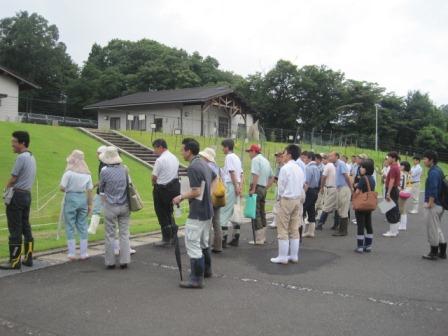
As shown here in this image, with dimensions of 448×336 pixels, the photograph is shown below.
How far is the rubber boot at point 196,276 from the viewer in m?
5.93

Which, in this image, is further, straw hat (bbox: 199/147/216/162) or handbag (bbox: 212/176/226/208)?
handbag (bbox: 212/176/226/208)

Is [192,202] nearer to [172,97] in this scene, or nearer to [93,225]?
[93,225]

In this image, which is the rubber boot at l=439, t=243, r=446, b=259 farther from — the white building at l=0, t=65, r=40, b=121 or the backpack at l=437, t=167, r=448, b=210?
the white building at l=0, t=65, r=40, b=121

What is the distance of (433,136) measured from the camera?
2172 inches

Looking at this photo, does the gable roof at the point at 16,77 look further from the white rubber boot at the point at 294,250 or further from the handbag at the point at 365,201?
the white rubber boot at the point at 294,250

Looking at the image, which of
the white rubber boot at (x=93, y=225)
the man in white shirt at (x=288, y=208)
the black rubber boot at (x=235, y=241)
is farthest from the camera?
the white rubber boot at (x=93, y=225)

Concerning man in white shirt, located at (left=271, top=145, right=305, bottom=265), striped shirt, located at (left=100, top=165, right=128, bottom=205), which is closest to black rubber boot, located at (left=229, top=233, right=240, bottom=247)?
man in white shirt, located at (left=271, top=145, right=305, bottom=265)

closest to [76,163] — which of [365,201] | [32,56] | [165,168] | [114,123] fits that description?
[165,168]

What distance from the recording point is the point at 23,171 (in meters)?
6.59

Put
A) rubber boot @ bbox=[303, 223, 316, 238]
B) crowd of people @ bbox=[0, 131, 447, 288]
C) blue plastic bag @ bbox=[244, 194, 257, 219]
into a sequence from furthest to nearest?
1. rubber boot @ bbox=[303, 223, 316, 238]
2. blue plastic bag @ bbox=[244, 194, 257, 219]
3. crowd of people @ bbox=[0, 131, 447, 288]

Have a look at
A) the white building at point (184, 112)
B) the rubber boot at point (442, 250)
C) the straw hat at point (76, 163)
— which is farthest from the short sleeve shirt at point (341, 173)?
the white building at point (184, 112)

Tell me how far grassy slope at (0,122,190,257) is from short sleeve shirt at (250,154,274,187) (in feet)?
9.36

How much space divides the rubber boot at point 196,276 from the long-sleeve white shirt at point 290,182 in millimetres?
2037

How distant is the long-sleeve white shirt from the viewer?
24.0ft
